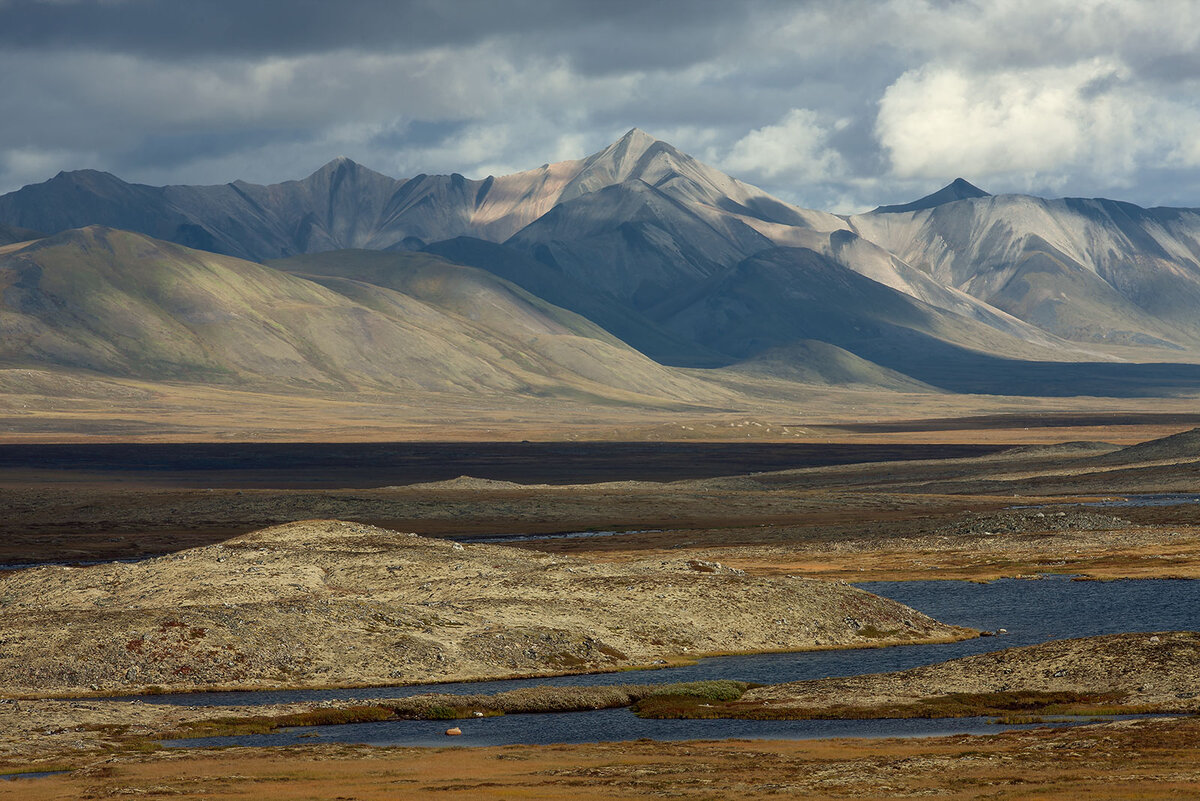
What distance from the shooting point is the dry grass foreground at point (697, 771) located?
36559 mm

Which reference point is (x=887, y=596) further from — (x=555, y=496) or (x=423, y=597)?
(x=555, y=496)

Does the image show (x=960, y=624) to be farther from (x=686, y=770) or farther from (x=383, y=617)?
(x=686, y=770)

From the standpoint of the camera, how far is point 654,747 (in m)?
45.2

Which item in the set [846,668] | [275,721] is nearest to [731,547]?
[846,668]

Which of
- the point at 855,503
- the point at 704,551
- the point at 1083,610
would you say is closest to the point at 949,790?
the point at 1083,610

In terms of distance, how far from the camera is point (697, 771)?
40.5 meters

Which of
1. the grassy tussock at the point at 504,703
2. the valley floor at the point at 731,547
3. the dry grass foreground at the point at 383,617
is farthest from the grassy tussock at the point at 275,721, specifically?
the dry grass foreground at the point at 383,617

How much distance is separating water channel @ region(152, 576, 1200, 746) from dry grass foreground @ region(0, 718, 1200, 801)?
296 centimetres

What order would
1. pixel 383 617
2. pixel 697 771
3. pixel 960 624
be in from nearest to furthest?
pixel 697 771 → pixel 383 617 → pixel 960 624

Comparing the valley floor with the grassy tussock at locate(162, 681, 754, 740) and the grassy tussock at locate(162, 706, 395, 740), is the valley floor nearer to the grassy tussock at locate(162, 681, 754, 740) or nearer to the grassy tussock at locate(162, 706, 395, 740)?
the grassy tussock at locate(162, 706, 395, 740)

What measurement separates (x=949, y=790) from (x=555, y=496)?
11790cm

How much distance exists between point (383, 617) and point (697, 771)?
93.3ft

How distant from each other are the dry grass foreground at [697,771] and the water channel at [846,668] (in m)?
2.96

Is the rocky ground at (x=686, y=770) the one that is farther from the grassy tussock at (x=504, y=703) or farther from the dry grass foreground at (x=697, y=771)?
the grassy tussock at (x=504, y=703)
